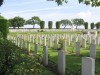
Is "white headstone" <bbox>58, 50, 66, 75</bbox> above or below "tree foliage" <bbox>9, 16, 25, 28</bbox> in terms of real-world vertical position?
below

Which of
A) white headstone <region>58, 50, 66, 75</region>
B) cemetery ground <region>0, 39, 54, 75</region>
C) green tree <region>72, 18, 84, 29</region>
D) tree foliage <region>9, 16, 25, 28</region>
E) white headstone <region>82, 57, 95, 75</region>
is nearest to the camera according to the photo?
white headstone <region>82, 57, 95, 75</region>

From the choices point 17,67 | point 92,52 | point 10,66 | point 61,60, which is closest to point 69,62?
point 92,52

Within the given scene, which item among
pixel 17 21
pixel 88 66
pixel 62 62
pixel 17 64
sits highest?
A: pixel 17 21

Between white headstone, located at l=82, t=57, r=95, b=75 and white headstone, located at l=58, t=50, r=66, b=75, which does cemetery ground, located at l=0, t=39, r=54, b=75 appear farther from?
white headstone, located at l=82, t=57, r=95, b=75

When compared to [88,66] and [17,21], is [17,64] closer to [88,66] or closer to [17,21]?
[88,66]

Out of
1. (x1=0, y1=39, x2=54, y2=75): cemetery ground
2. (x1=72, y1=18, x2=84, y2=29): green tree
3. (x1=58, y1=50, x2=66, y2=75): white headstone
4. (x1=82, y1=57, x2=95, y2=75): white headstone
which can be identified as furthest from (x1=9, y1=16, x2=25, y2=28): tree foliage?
(x1=82, y1=57, x2=95, y2=75): white headstone

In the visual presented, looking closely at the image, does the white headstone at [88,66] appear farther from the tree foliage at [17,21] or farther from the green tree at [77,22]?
the green tree at [77,22]

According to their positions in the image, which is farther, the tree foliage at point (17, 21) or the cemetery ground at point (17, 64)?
the tree foliage at point (17, 21)

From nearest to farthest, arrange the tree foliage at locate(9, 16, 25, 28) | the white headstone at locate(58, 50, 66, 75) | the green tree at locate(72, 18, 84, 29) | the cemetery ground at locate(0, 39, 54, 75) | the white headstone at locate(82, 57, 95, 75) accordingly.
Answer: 1. the white headstone at locate(82, 57, 95, 75)
2. the cemetery ground at locate(0, 39, 54, 75)
3. the white headstone at locate(58, 50, 66, 75)
4. the tree foliage at locate(9, 16, 25, 28)
5. the green tree at locate(72, 18, 84, 29)

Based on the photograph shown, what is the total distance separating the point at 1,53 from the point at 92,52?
536 centimetres

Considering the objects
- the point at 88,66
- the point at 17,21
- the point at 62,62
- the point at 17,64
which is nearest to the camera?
the point at 88,66

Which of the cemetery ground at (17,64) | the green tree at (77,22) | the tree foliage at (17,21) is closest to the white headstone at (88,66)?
the cemetery ground at (17,64)

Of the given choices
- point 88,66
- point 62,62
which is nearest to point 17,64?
point 62,62

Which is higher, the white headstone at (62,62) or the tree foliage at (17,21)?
the tree foliage at (17,21)
